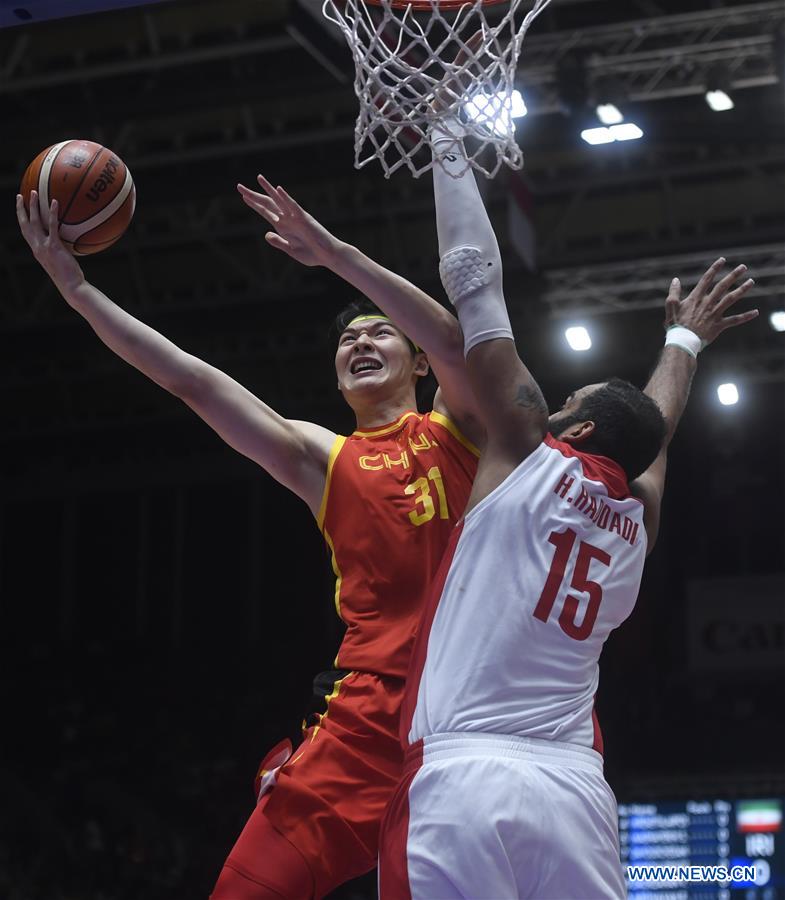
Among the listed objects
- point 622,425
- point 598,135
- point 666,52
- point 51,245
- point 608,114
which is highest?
point 666,52

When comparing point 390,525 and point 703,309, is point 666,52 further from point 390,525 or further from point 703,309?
point 390,525

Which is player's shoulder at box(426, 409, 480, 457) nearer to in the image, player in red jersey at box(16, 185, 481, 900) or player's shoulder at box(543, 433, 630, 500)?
player in red jersey at box(16, 185, 481, 900)

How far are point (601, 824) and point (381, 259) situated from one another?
10.3m

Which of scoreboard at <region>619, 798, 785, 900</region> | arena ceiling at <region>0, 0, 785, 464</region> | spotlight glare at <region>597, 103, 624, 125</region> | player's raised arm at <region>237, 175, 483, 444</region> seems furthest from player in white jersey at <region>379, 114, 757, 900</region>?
spotlight glare at <region>597, 103, 624, 125</region>

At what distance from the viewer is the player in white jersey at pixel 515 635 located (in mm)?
2451

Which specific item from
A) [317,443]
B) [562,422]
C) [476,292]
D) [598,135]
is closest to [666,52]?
[598,135]

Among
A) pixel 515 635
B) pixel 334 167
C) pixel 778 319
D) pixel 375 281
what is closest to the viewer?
pixel 515 635

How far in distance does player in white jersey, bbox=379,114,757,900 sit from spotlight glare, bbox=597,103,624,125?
284 inches

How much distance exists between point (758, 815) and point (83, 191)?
689 centimetres

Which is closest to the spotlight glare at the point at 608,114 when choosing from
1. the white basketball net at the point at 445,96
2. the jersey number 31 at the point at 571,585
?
the white basketball net at the point at 445,96

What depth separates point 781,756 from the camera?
1287 cm

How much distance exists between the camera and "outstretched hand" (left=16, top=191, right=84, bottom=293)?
3463 millimetres

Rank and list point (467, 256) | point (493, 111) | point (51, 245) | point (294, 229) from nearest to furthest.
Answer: point (467, 256)
point (294, 229)
point (51, 245)
point (493, 111)

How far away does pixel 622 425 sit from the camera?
2.90 m
